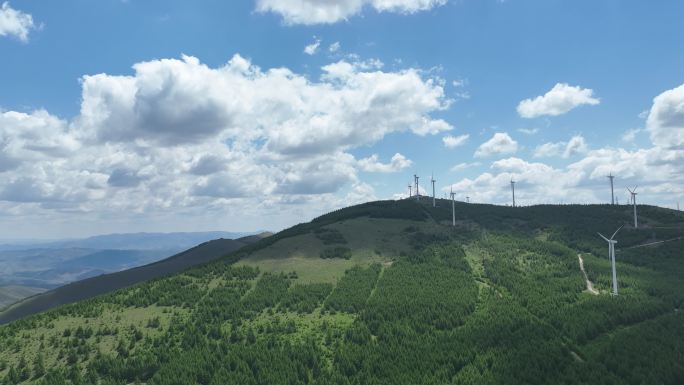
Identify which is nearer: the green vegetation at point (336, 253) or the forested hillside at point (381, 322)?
the forested hillside at point (381, 322)

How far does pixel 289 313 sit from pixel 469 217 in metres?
115

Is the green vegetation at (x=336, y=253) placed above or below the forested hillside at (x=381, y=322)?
above

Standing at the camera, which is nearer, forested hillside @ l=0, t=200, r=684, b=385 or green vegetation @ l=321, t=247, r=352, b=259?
forested hillside @ l=0, t=200, r=684, b=385

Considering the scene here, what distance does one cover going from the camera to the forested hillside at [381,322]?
5572cm

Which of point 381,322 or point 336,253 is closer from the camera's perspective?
point 381,322

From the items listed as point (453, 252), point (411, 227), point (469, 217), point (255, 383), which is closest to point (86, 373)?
point (255, 383)

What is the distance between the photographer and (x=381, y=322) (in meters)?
71.6

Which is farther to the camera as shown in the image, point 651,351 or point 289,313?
point 289,313

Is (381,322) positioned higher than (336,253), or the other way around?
(336,253)

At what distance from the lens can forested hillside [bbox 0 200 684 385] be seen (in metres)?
55.7

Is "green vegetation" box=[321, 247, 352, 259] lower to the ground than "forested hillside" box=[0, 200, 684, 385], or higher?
higher

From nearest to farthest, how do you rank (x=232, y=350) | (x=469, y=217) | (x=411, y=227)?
(x=232, y=350) → (x=411, y=227) → (x=469, y=217)

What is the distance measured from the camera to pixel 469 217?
178000 mm

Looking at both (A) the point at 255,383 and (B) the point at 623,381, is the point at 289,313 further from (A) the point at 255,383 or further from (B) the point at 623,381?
(B) the point at 623,381
